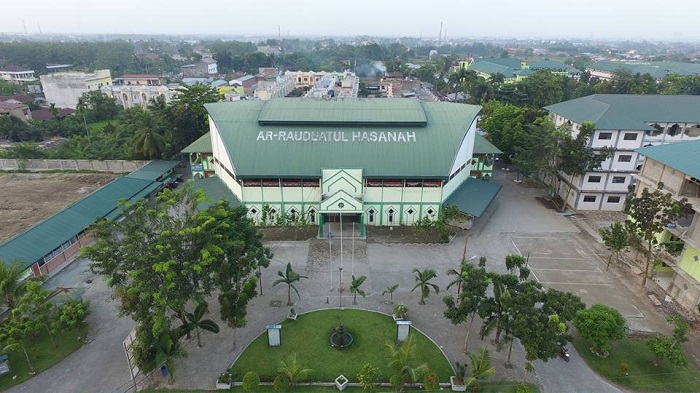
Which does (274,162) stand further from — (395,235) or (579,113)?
(579,113)

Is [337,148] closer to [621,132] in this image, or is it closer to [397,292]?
[397,292]

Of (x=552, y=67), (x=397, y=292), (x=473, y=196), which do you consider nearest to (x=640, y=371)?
(x=397, y=292)

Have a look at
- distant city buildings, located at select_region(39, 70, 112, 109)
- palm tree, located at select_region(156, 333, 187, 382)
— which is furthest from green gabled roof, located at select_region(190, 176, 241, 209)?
distant city buildings, located at select_region(39, 70, 112, 109)

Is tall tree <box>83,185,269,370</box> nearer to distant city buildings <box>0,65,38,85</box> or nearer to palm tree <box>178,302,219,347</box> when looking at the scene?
palm tree <box>178,302,219,347</box>

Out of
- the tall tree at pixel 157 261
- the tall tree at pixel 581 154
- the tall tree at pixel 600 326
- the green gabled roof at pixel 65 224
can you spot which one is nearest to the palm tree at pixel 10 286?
the tall tree at pixel 157 261

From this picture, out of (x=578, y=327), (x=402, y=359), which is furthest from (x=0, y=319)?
(x=578, y=327)

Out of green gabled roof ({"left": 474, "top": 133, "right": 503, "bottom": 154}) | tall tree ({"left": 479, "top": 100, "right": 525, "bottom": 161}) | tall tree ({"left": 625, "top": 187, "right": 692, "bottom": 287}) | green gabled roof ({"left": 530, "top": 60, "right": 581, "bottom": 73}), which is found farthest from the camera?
green gabled roof ({"left": 530, "top": 60, "right": 581, "bottom": 73})
